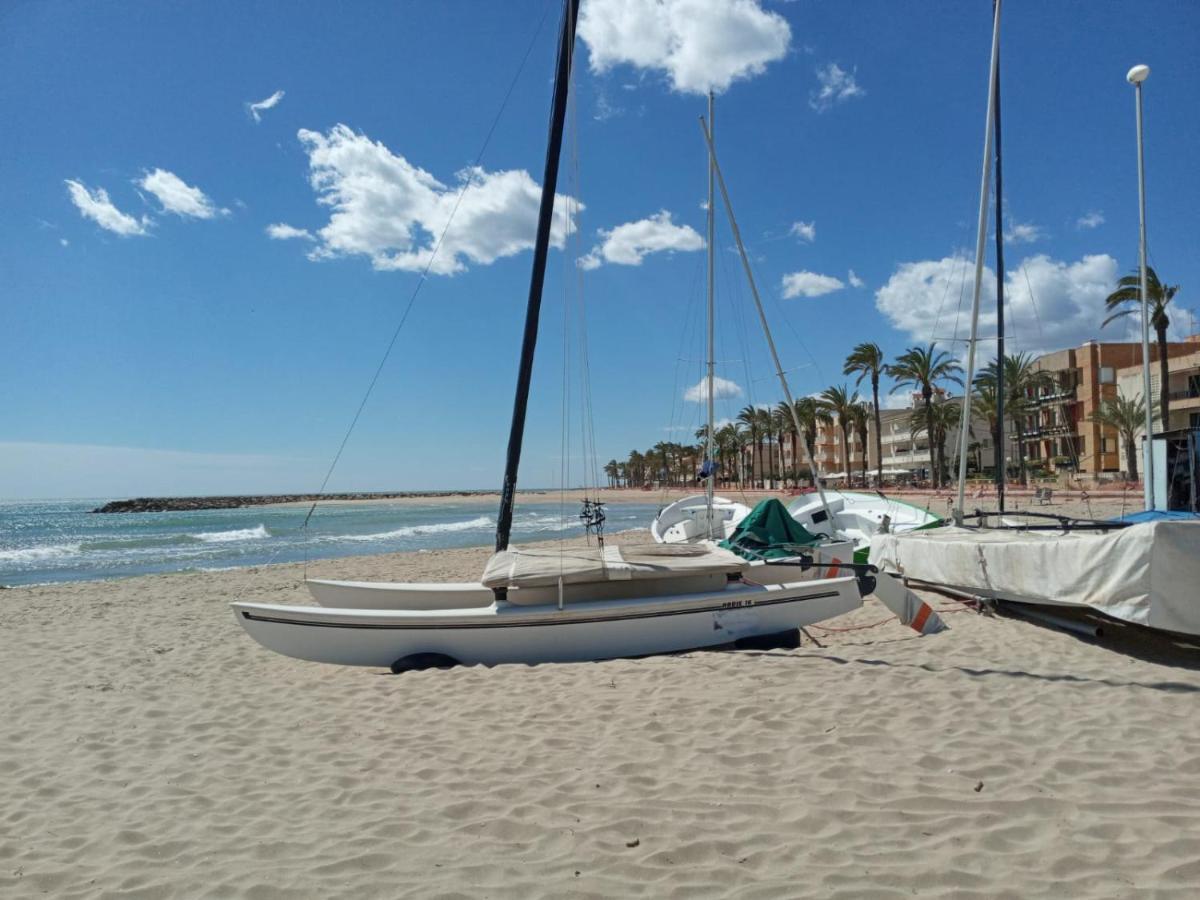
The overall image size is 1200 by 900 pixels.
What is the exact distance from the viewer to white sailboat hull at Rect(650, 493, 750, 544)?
1587 cm

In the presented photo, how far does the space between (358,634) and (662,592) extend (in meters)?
3.41

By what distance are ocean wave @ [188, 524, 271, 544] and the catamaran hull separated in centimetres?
3212

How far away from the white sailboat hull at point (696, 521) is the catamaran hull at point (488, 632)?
5.76 m

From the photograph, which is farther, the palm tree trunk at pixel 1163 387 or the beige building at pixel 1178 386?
the beige building at pixel 1178 386

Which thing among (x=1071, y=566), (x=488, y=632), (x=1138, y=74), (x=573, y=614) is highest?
(x=1138, y=74)

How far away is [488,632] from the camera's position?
289 inches

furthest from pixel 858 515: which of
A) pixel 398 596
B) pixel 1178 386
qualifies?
pixel 1178 386

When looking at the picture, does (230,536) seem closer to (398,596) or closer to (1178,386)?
(398,596)

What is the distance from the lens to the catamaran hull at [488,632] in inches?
289

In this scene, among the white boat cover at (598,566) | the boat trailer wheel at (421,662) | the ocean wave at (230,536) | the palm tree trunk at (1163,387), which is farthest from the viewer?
the ocean wave at (230,536)

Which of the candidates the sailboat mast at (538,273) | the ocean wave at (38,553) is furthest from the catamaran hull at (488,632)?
the ocean wave at (38,553)

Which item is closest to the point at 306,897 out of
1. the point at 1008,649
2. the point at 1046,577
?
the point at 1008,649

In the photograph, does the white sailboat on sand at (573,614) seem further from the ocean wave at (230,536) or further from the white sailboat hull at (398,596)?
the ocean wave at (230,536)

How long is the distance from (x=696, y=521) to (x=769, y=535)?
A: 6.07 m
